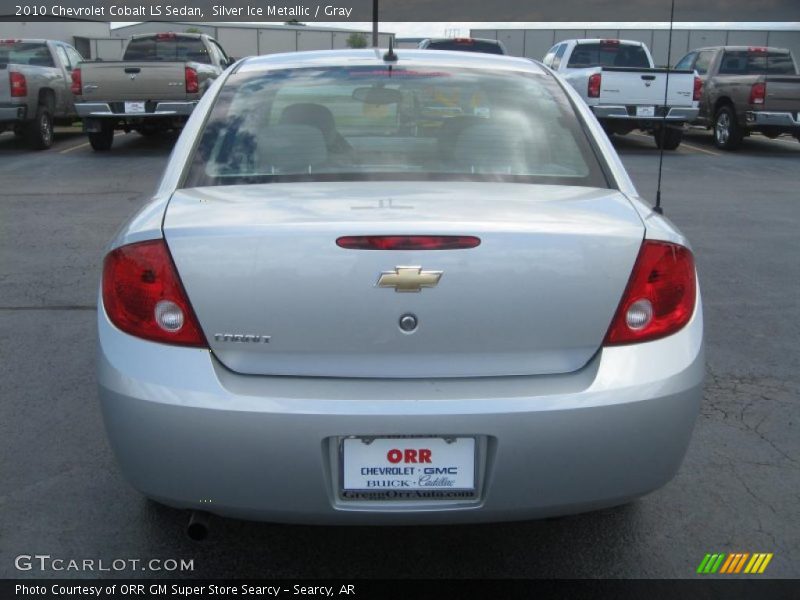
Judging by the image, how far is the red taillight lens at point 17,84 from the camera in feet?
46.5

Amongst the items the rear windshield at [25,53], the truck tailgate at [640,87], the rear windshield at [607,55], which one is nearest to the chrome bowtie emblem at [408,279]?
the truck tailgate at [640,87]

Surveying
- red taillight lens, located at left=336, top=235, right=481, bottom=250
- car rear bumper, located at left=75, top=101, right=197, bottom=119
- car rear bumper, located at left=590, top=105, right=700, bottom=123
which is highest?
red taillight lens, located at left=336, top=235, right=481, bottom=250

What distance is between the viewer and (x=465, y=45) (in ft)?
62.3

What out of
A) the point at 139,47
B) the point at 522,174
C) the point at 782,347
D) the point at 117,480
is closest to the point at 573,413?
the point at 522,174

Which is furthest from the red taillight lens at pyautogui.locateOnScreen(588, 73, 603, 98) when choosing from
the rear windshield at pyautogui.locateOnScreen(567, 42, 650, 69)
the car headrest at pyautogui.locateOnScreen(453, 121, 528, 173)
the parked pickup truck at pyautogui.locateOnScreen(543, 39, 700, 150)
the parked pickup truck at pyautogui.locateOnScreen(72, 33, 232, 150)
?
the car headrest at pyautogui.locateOnScreen(453, 121, 528, 173)

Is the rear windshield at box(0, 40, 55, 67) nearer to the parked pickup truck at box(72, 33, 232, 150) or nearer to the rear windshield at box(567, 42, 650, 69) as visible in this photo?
the parked pickup truck at box(72, 33, 232, 150)

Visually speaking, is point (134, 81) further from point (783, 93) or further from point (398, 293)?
point (398, 293)

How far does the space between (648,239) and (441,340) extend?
662 mm

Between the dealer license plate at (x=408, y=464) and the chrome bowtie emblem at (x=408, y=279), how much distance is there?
0.40 metres

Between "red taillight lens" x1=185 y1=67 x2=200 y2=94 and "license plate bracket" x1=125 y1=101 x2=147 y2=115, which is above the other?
"red taillight lens" x1=185 y1=67 x2=200 y2=94

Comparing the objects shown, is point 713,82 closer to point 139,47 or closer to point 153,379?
point 139,47

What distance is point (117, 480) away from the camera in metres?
3.66

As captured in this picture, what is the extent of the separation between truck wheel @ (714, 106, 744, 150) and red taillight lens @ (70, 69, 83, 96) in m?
10.6

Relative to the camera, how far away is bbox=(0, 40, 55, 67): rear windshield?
16.7 m
